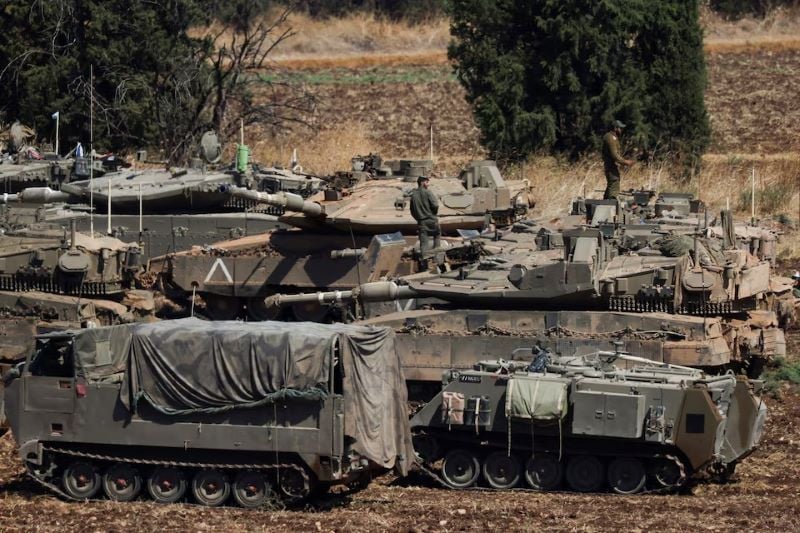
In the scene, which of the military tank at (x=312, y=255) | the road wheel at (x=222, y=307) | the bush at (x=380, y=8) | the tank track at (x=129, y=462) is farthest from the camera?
the bush at (x=380, y=8)

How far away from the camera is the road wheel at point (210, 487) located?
18.4 meters

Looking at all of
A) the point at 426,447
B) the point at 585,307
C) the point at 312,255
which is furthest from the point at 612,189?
the point at 426,447

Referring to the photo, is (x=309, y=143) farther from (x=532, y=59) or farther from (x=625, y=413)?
(x=625, y=413)

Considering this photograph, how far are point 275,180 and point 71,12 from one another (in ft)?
46.3

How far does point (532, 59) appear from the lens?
42750 millimetres

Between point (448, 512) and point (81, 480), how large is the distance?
4148 millimetres

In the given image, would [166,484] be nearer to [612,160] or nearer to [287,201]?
[287,201]

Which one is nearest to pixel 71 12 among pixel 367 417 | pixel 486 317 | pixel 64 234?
pixel 64 234

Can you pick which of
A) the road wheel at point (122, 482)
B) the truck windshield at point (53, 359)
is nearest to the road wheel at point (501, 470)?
the road wheel at point (122, 482)

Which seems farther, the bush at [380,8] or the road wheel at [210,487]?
the bush at [380,8]

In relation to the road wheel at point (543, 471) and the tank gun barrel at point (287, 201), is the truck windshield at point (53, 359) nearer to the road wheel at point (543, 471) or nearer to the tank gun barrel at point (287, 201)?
the road wheel at point (543, 471)

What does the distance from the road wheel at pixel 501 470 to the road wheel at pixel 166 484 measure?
11.7 feet

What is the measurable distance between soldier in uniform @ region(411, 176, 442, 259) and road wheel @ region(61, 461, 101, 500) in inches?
343

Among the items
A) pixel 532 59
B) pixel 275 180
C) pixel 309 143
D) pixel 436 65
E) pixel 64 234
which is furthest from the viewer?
pixel 436 65
